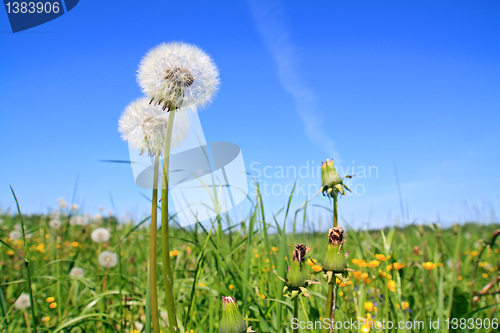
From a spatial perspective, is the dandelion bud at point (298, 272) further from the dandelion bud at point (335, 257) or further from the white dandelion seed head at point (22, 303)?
the white dandelion seed head at point (22, 303)

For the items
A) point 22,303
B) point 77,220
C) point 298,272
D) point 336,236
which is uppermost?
point 77,220

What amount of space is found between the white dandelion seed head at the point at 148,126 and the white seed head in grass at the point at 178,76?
0.32ft

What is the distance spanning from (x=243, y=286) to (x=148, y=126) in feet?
3.95

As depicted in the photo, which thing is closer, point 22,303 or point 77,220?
point 22,303

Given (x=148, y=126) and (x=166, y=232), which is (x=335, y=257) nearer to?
(x=166, y=232)

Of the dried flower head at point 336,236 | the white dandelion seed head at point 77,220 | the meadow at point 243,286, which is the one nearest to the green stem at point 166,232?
the meadow at point 243,286

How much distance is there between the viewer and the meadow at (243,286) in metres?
2.04

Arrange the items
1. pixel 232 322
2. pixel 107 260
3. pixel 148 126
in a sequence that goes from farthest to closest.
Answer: pixel 107 260 → pixel 148 126 → pixel 232 322

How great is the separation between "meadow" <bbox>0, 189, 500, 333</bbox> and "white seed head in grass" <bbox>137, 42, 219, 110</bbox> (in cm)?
74

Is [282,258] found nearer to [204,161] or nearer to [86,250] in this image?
[204,161]

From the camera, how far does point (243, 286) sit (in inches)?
84.7

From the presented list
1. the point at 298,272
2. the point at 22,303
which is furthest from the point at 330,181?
the point at 22,303

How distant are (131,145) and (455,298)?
2.50 meters

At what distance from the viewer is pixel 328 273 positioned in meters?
1.45
